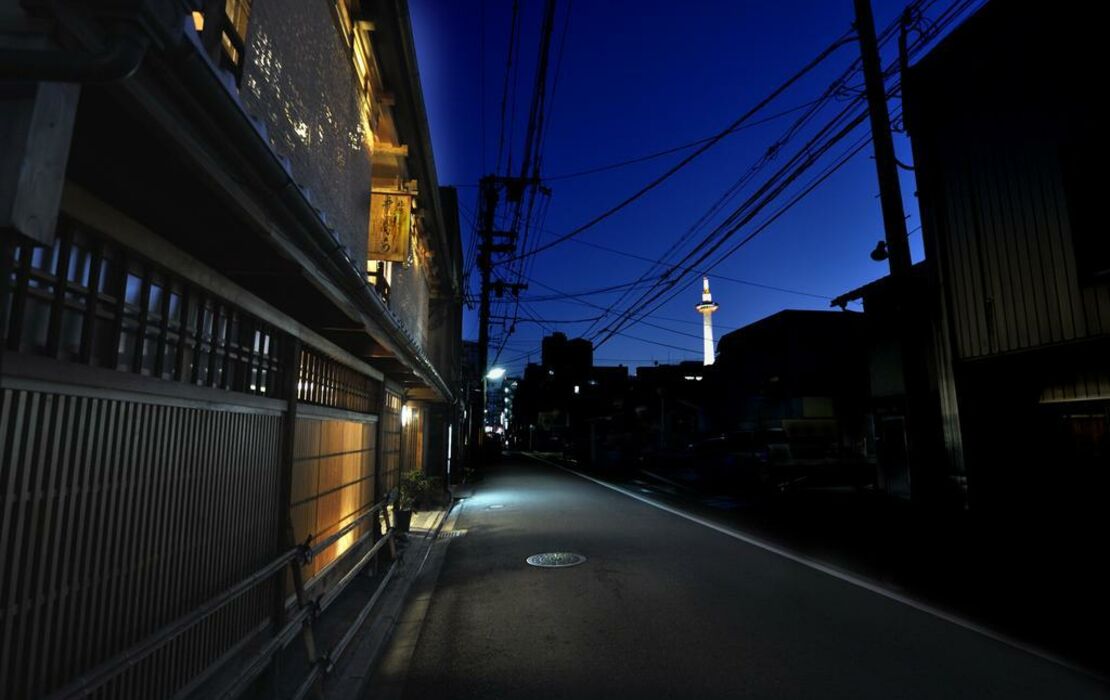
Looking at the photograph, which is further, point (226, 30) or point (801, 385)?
point (801, 385)

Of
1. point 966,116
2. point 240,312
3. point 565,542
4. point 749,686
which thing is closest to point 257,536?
point 240,312

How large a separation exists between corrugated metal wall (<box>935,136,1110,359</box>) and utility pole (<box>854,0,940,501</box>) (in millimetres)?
2051

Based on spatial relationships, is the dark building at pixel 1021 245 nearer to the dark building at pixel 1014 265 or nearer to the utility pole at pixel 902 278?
the dark building at pixel 1014 265

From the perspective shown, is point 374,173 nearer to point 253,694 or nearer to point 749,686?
point 253,694

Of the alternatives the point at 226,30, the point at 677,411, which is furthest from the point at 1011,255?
the point at 677,411

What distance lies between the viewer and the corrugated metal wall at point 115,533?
2.51 m

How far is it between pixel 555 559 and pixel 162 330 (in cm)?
804

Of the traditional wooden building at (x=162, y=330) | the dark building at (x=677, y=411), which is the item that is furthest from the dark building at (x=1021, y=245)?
the dark building at (x=677, y=411)

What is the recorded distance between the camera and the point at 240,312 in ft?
16.0

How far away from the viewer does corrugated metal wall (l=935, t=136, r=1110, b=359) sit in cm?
885

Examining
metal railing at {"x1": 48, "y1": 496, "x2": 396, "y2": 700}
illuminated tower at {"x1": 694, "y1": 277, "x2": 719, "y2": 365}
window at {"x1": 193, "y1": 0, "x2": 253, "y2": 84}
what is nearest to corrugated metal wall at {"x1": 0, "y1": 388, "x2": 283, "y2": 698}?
metal railing at {"x1": 48, "y1": 496, "x2": 396, "y2": 700}

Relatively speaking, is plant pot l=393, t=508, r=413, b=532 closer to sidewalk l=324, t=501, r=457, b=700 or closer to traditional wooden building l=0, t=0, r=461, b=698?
sidewalk l=324, t=501, r=457, b=700

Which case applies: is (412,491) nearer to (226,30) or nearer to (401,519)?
(401,519)

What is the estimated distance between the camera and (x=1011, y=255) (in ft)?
32.4
